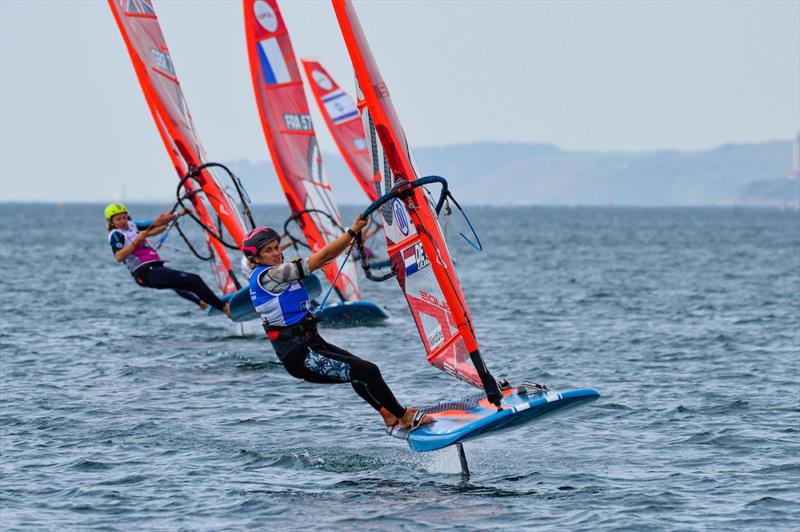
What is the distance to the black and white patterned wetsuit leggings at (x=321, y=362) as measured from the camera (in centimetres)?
1026

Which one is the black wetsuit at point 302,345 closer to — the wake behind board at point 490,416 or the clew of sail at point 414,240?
the wake behind board at point 490,416

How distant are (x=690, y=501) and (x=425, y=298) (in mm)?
2856

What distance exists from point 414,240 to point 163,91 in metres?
11.6

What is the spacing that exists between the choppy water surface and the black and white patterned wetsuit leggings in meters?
0.97

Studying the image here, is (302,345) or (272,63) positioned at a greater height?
(272,63)

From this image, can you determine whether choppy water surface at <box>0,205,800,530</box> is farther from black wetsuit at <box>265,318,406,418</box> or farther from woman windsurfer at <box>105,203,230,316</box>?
woman windsurfer at <box>105,203,230,316</box>

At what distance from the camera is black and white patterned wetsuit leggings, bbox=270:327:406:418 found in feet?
33.7

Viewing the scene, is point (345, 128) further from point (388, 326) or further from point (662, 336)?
point (662, 336)

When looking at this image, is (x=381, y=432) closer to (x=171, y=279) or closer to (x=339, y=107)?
(x=171, y=279)

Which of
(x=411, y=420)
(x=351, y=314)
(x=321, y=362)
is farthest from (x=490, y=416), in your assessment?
(x=351, y=314)

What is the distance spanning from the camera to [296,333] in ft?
33.7

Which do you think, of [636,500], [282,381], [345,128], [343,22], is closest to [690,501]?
[636,500]

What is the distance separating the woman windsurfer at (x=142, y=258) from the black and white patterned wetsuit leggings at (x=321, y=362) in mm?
6563

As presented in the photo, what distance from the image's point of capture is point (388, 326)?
76.8 feet
